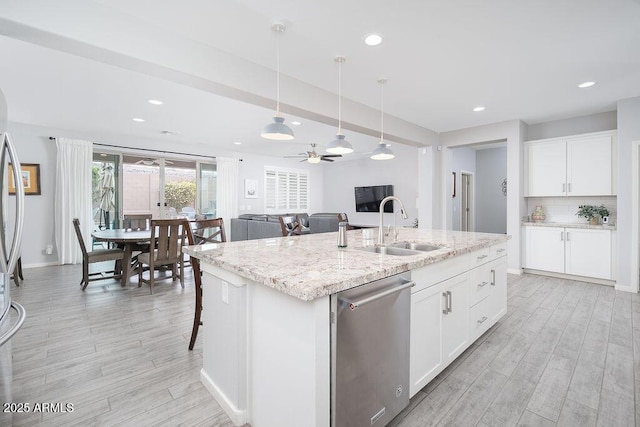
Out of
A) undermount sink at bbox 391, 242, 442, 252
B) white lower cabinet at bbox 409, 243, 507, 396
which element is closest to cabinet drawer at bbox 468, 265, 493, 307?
white lower cabinet at bbox 409, 243, 507, 396

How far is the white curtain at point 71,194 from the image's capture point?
5.42 m

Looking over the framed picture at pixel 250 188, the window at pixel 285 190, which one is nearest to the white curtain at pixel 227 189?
the framed picture at pixel 250 188

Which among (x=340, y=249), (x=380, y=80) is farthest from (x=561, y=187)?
(x=340, y=249)

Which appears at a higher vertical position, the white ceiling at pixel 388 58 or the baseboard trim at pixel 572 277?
the white ceiling at pixel 388 58

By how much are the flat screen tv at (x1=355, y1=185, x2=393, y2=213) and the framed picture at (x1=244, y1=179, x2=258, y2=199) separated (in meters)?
3.01

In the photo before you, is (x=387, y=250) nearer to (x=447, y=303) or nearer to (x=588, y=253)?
(x=447, y=303)

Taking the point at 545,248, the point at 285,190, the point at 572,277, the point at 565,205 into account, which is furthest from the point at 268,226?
the point at 565,205

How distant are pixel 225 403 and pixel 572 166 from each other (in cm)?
556

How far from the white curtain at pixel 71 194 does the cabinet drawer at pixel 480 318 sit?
260 inches

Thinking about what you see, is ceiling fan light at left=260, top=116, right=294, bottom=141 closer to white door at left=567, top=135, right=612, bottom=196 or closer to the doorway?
white door at left=567, top=135, right=612, bottom=196

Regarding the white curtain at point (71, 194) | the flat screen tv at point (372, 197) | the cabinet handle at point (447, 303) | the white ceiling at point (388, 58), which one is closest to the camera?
the cabinet handle at point (447, 303)

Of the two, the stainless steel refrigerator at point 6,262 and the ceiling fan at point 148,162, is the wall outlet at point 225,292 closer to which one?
the stainless steel refrigerator at point 6,262

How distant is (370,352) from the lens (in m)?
1.37

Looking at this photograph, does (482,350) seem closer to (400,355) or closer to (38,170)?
(400,355)
